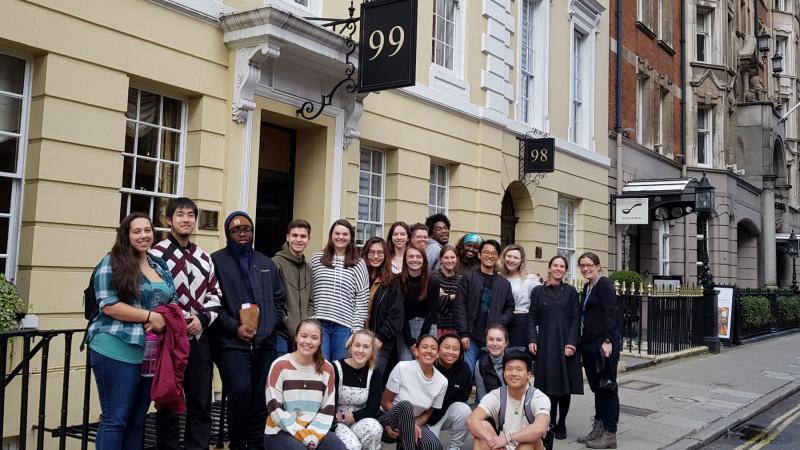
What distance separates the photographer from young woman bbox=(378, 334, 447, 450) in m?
5.50

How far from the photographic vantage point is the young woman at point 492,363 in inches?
253

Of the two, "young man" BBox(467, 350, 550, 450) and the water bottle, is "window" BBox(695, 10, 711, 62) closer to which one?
"young man" BBox(467, 350, 550, 450)

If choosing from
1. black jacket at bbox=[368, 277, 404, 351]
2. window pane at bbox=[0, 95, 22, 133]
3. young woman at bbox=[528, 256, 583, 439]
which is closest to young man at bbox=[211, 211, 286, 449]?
black jacket at bbox=[368, 277, 404, 351]

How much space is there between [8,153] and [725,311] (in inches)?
640

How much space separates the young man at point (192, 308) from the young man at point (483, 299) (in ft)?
8.93

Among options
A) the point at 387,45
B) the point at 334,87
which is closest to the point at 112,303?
the point at 387,45

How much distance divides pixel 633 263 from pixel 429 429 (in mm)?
17140

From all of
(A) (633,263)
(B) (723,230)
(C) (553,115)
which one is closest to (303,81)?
(C) (553,115)

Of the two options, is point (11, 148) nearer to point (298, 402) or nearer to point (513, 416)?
point (298, 402)

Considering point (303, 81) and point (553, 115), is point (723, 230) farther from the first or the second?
point (303, 81)

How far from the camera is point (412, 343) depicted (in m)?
6.39

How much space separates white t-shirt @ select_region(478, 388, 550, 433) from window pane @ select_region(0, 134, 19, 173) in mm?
4800

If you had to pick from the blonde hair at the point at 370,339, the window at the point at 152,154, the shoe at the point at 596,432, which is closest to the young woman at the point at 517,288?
the shoe at the point at 596,432

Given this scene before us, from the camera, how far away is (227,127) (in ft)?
26.7
